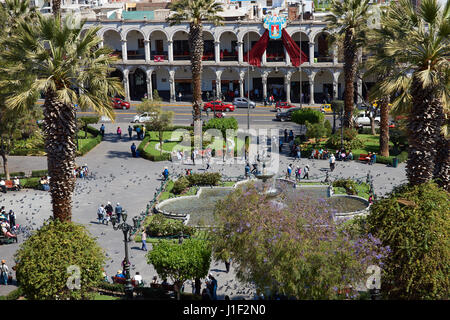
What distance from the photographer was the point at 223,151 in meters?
45.8

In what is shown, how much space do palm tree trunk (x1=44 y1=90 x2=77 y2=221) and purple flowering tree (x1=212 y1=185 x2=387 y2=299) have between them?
5.60 meters

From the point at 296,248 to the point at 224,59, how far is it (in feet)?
167

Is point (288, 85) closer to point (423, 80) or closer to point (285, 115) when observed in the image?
point (285, 115)

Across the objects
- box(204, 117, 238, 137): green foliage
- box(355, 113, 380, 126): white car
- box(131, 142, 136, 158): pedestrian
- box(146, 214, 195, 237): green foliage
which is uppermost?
box(204, 117, 238, 137): green foliage

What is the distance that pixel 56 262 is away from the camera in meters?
20.2

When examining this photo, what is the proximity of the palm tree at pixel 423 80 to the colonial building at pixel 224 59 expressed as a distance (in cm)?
4408

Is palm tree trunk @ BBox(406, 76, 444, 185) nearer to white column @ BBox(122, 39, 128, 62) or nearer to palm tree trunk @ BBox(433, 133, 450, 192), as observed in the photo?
palm tree trunk @ BBox(433, 133, 450, 192)

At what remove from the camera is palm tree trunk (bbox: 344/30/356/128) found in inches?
1897

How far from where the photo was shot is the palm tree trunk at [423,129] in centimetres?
1970

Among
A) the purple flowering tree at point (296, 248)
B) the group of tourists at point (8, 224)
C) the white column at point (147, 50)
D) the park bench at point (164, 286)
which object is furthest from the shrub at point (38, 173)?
the white column at point (147, 50)

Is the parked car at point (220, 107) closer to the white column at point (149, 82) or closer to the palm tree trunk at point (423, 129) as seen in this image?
the white column at point (149, 82)

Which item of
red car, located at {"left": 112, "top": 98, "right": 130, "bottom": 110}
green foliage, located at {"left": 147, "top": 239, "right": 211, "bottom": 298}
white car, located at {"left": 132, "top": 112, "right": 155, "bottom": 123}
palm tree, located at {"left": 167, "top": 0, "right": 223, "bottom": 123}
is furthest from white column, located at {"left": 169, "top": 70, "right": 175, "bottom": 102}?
green foliage, located at {"left": 147, "top": 239, "right": 211, "bottom": 298}

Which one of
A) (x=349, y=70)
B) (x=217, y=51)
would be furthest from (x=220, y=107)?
(x=349, y=70)
